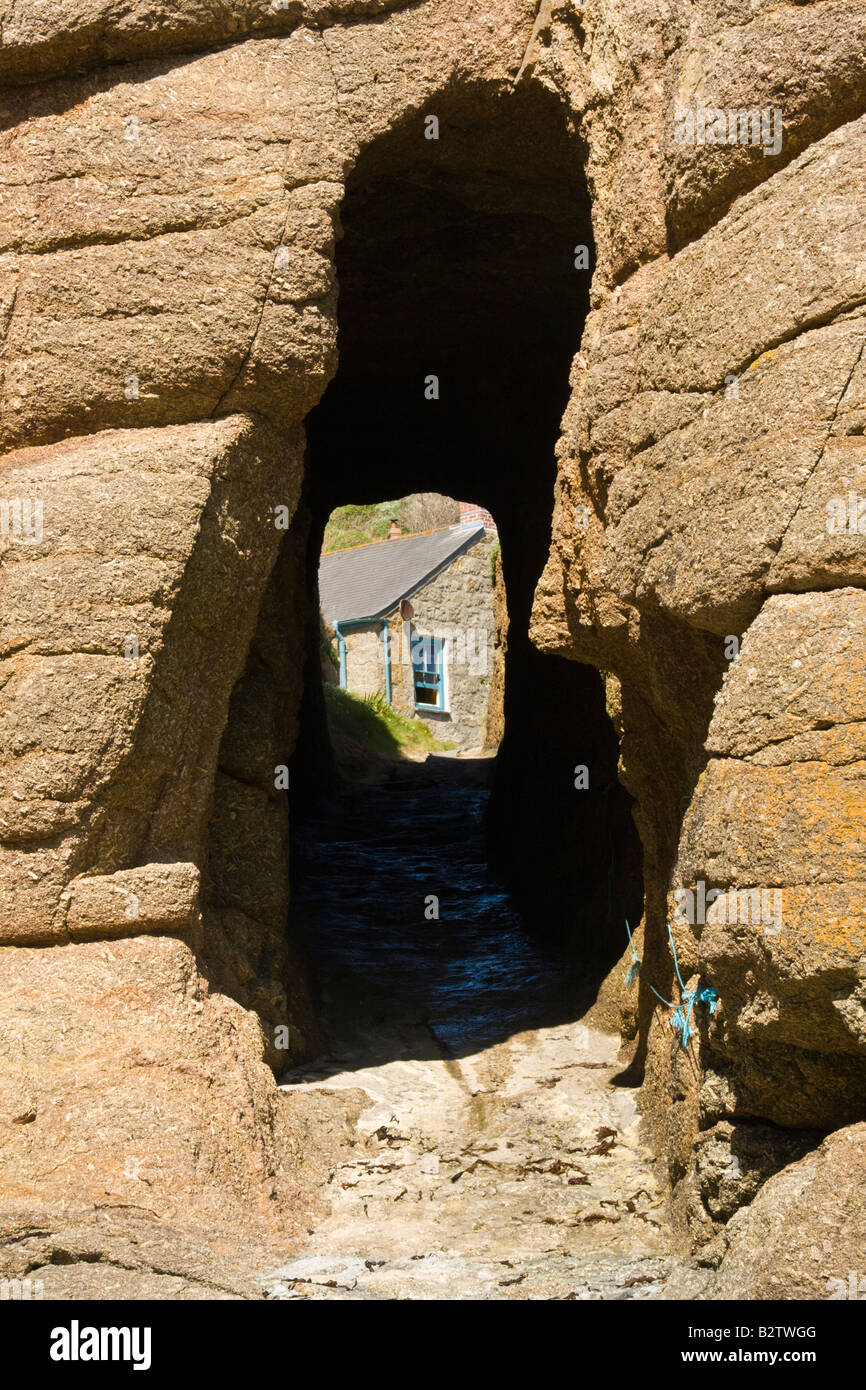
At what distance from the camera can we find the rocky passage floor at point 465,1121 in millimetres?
4504

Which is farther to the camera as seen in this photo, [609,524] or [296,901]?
[296,901]

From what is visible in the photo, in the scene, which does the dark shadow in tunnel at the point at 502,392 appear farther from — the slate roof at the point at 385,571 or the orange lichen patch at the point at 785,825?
the slate roof at the point at 385,571

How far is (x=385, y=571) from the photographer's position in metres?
24.7

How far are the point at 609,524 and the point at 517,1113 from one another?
9.13 ft

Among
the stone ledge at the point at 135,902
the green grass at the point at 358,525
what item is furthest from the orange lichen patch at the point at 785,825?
the green grass at the point at 358,525

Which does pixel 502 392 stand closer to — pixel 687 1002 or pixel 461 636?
pixel 687 1002

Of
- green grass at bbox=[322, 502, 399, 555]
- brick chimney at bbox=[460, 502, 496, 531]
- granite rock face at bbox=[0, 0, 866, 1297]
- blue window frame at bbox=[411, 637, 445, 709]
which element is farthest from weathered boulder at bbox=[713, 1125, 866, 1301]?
green grass at bbox=[322, 502, 399, 555]

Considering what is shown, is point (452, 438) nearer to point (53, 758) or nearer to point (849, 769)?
point (53, 758)

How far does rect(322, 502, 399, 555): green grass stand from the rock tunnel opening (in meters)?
21.9

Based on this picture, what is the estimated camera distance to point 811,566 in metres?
4.05

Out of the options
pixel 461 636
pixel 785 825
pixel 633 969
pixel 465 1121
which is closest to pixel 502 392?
pixel 633 969

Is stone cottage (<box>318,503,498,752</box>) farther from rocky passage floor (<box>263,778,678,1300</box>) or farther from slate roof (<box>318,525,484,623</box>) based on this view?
rocky passage floor (<box>263,778,678,1300</box>)

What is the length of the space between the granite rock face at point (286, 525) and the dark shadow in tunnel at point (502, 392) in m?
0.61

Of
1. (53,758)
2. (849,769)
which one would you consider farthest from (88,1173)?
(849,769)
